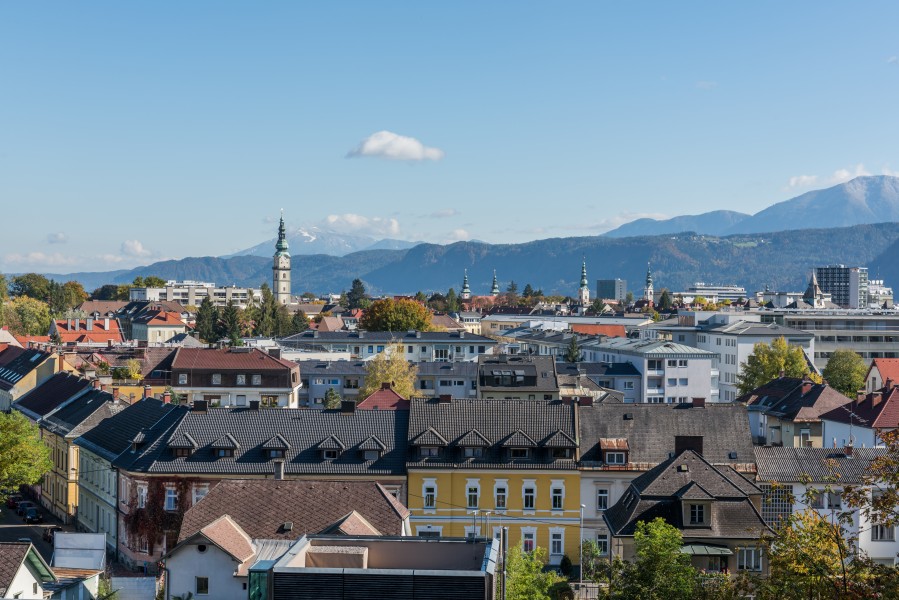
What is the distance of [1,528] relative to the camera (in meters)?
56.8

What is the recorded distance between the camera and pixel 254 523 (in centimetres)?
4119

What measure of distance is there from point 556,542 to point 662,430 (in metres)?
7.47

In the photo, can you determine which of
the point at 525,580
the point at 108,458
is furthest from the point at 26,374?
the point at 525,580

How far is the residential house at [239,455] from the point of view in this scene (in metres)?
49.8

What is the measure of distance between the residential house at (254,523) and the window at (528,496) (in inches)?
366

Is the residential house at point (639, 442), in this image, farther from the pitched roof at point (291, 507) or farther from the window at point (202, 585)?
the window at point (202, 585)

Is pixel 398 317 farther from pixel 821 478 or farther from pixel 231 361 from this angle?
pixel 821 478

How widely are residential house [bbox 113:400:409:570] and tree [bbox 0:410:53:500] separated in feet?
13.7

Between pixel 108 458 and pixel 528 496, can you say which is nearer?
pixel 528 496

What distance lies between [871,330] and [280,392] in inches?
3362

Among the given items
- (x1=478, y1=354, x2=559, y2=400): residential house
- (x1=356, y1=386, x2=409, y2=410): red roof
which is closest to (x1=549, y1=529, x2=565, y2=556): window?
(x1=356, y1=386, x2=409, y2=410): red roof

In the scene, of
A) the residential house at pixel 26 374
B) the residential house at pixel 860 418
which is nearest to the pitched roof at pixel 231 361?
the residential house at pixel 26 374

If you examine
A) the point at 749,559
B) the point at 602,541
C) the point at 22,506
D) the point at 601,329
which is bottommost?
the point at 22,506

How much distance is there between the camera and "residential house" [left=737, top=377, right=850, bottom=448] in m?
74.6
